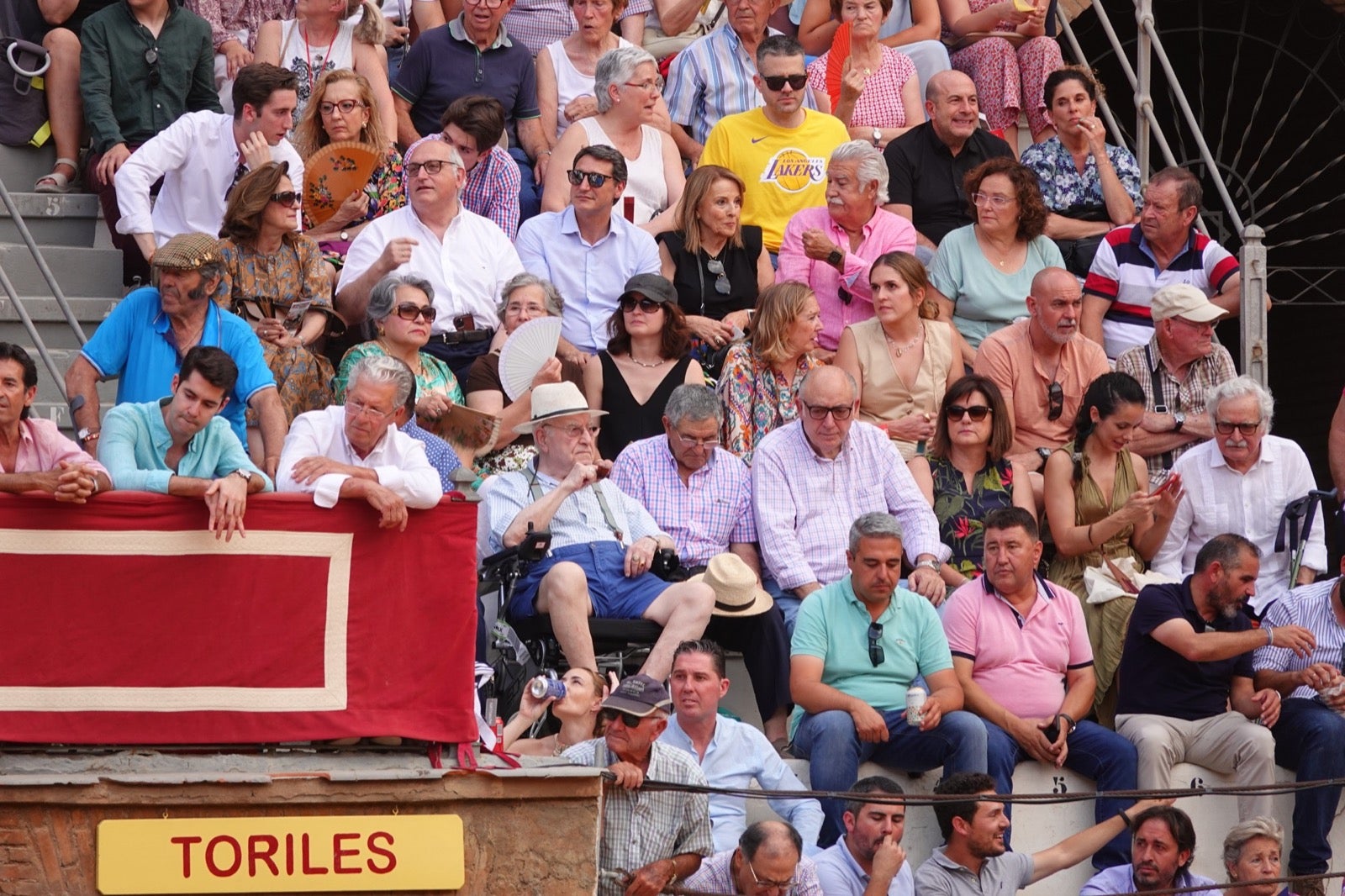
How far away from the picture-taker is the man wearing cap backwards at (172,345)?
8023 millimetres

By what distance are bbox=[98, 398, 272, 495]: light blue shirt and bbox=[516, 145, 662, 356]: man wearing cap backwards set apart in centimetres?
277

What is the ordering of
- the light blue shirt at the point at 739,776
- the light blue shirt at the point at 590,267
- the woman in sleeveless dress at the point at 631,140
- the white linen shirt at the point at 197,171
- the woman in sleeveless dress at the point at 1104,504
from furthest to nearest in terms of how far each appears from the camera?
the woman in sleeveless dress at the point at 631,140 < the light blue shirt at the point at 590,267 < the white linen shirt at the point at 197,171 < the woman in sleeveless dress at the point at 1104,504 < the light blue shirt at the point at 739,776

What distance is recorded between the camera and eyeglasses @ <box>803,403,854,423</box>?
8.48m

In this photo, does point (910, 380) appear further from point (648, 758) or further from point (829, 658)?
point (648, 758)

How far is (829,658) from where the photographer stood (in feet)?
25.4

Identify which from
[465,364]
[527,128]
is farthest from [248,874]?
→ [527,128]

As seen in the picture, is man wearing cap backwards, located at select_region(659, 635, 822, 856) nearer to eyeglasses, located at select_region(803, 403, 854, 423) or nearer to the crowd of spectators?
the crowd of spectators

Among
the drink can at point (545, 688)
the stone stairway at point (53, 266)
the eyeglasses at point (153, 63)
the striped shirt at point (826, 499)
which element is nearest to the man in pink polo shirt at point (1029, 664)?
the striped shirt at point (826, 499)

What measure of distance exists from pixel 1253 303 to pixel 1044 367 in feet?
3.55

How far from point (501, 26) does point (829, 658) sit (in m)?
4.68

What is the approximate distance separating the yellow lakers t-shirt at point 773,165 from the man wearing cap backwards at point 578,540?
238 cm

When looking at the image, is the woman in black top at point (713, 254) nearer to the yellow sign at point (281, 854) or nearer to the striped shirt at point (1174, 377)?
the striped shirt at point (1174, 377)

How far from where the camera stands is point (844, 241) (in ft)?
32.3

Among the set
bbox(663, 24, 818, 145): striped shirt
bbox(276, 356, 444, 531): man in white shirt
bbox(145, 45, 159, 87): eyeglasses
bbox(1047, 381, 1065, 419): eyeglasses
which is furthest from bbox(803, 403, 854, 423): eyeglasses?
bbox(145, 45, 159, 87): eyeglasses
